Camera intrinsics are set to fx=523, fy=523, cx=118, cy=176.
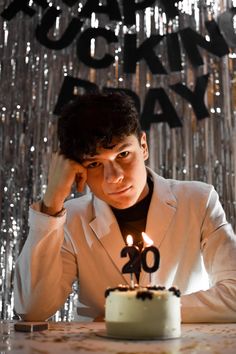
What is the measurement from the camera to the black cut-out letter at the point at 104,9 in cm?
239

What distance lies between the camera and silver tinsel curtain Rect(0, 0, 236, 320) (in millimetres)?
2223

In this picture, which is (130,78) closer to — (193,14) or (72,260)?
(193,14)

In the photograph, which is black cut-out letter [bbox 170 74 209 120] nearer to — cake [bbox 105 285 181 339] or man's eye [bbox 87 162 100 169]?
man's eye [bbox 87 162 100 169]

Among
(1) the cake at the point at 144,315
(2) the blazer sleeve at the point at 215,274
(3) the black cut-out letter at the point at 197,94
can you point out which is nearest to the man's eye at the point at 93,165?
(2) the blazer sleeve at the point at 215,274

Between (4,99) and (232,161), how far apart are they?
3.36ft

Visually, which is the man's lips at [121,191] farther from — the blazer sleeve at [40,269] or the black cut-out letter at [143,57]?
the black cut-out letter at [143,57]

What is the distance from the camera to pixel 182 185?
160 centimetres

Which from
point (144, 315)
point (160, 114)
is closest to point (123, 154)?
point (144, 315)

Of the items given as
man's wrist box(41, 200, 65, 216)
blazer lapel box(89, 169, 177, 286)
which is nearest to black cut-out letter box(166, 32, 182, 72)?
blazer lapel box(89, 169, 177, 286)

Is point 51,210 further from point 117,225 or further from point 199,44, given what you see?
point 199,44

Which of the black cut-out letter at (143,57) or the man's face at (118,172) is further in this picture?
the black cut-out letter at (143,57)

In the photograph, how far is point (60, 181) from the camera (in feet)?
4.54

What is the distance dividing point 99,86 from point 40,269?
1162 millimetres

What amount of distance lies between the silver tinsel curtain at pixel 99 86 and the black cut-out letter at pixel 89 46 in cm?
2
